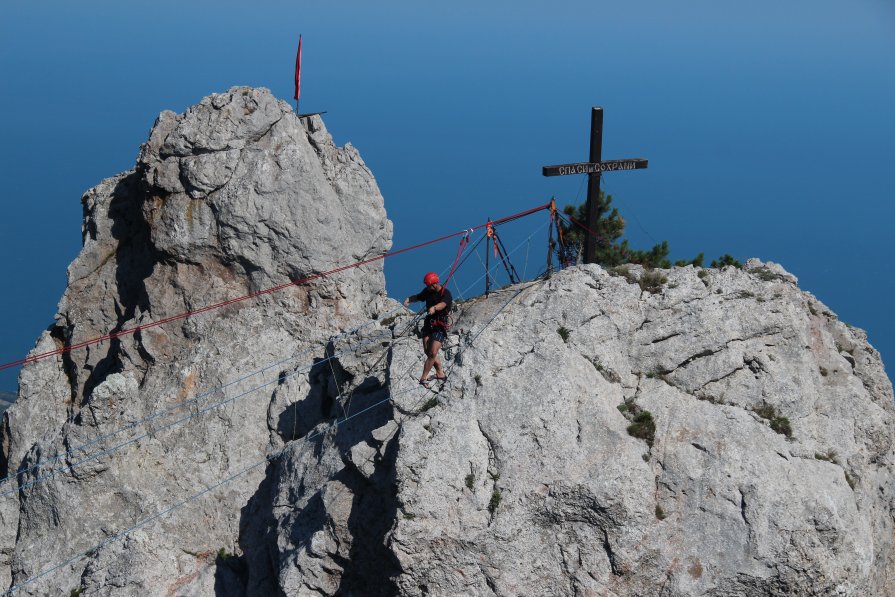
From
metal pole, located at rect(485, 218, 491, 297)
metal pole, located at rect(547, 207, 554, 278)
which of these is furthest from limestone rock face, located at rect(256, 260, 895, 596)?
metal pole, located at rect(547, 207, 554, 278)

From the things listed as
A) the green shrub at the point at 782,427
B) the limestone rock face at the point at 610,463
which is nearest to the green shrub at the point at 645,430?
the limestone rock face at the point at 610,463

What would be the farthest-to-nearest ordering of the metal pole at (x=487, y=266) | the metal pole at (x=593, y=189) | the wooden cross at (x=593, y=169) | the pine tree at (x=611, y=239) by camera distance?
the pine tree at (x=611, y=239), the metal pole at (x=593, y=189), the wooden cross at (x=593, y=169), the metal pole at (x=487, y=266)

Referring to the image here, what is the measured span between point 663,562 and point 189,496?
455 inches

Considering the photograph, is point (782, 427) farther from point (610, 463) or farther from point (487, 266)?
point (487, 266)

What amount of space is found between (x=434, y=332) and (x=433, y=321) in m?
0.22

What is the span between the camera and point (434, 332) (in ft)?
68.1

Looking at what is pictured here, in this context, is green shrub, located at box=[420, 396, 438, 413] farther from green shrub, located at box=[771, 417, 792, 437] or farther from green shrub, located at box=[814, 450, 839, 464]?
green shrub, located at box=[814, 450, 839, 464]

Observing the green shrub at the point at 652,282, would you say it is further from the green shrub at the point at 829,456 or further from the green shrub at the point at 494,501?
the green shrub at the point at 494,501

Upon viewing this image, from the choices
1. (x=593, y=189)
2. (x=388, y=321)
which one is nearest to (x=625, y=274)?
(x=593, y=189)

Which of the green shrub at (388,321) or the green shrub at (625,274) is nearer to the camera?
the green shrub at (625,274)

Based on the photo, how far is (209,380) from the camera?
2605cm

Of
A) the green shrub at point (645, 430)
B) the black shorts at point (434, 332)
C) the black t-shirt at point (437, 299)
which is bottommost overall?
the green shrub at point (645, 430)

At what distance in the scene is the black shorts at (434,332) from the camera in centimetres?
2073

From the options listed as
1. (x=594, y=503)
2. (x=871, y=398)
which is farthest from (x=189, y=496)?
(x=871, y=398)
